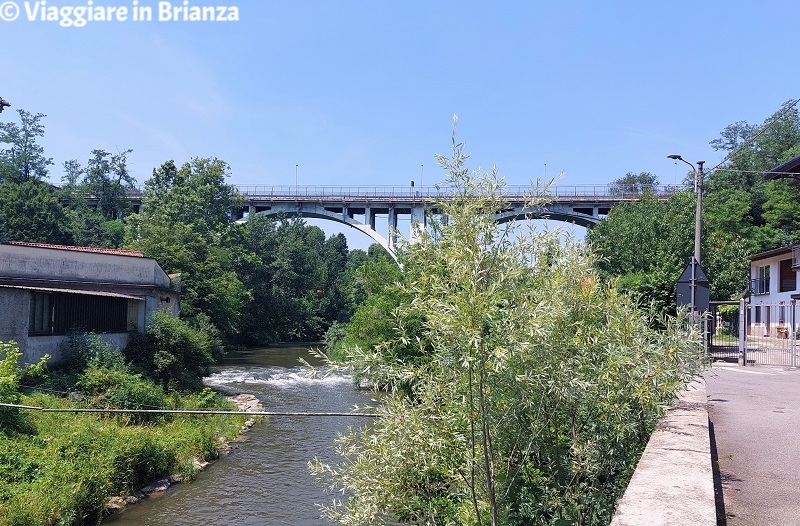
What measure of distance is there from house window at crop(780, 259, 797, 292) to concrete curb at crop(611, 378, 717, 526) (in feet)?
125

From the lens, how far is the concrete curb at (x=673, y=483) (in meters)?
3.43

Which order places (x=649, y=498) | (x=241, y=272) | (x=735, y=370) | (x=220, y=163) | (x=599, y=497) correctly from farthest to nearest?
(x=241, y=272)
(x=220, y=163)
(x=735, y=370)
(x=599, y=497)
(x=649, y=498)

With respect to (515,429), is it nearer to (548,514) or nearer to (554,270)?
(548,514)

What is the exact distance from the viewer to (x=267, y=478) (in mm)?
16672

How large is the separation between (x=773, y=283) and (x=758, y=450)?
37.3m

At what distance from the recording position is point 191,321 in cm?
3666

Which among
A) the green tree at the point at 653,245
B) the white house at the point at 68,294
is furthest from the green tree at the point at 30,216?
the green tree at the point at 653,245

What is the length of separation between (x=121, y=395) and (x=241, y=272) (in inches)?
1606

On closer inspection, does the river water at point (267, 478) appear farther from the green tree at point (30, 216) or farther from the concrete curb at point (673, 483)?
the green tree at point (30, 216)

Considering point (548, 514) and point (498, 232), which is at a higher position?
point (498, 232)

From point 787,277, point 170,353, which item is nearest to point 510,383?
point 170,353

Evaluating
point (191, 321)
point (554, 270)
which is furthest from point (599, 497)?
point (191, 321)

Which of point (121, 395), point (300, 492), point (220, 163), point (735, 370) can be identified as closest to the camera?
point (300, 492)

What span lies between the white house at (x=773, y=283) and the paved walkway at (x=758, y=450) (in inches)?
967
